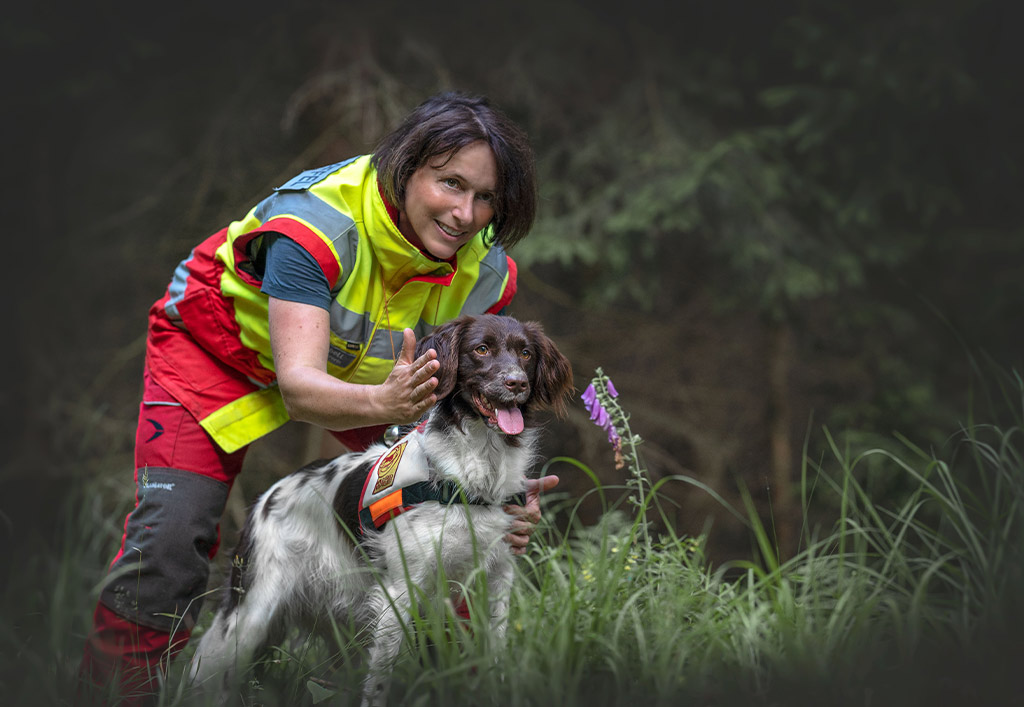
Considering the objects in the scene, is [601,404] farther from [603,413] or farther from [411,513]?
[411,513]

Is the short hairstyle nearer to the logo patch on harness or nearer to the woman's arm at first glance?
the woman's arm

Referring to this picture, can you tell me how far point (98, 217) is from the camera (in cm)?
734

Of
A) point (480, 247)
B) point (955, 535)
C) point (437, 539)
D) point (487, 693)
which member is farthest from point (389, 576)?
point (955, 535)

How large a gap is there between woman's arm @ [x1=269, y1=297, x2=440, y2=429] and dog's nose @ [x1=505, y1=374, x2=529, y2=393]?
325mm

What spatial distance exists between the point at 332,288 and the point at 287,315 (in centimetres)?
25

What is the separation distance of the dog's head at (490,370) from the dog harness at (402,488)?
0.66 feet

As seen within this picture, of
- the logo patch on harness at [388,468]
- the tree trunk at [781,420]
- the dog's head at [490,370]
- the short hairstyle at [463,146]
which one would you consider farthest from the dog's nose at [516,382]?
the tree trunk at [781,420]

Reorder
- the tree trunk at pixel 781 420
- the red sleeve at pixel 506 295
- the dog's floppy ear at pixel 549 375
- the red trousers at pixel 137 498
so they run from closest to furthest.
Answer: the red trousers at pixel 137 498 < the dog's floppy ear at pixel 549 375 < the red sleeve at pixel 506 295 < the tree trunk at pixel 781 420

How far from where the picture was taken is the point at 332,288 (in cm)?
297

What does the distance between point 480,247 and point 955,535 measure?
1890 mm

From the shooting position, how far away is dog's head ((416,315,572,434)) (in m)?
2.83

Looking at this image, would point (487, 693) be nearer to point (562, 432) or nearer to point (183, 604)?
point (183, 604)

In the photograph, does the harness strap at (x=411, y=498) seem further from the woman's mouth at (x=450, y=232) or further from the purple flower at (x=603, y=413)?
the woman's mouth at (x=450, y=232)

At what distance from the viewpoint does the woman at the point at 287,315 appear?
9.37 ft
